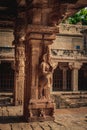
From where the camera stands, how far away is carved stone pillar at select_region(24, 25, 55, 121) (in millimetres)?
8031

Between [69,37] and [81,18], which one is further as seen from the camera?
[81,18]

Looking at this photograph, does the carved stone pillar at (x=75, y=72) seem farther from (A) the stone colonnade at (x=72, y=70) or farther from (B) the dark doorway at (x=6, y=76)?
(B) the dark doorway at (x=6, y=76)

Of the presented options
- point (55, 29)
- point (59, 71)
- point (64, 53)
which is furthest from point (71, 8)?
point (59, 71)

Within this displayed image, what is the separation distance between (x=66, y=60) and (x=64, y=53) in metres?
0.76

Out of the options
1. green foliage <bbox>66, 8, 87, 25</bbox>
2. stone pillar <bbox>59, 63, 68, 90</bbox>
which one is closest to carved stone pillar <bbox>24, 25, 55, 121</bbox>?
stone pillar <bbox>59, 63, 68, 90</bbox>

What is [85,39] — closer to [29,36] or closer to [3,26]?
[3,26]

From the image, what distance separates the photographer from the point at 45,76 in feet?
26.3

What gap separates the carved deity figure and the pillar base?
213mm

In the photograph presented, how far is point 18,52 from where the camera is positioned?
511 inches

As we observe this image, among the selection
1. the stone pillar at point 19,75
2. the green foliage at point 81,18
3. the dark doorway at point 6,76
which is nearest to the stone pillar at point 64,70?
the dark doorway at point 6,76

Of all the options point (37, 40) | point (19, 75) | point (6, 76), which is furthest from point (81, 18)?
point (37, 40)

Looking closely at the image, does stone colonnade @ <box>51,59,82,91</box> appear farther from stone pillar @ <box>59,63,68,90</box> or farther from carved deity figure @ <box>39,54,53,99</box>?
carved deity figure @ <box>39,54,53,99</box>

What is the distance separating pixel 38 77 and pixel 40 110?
96cm

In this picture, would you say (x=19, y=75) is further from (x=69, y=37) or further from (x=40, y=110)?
(x=69, y=37)
